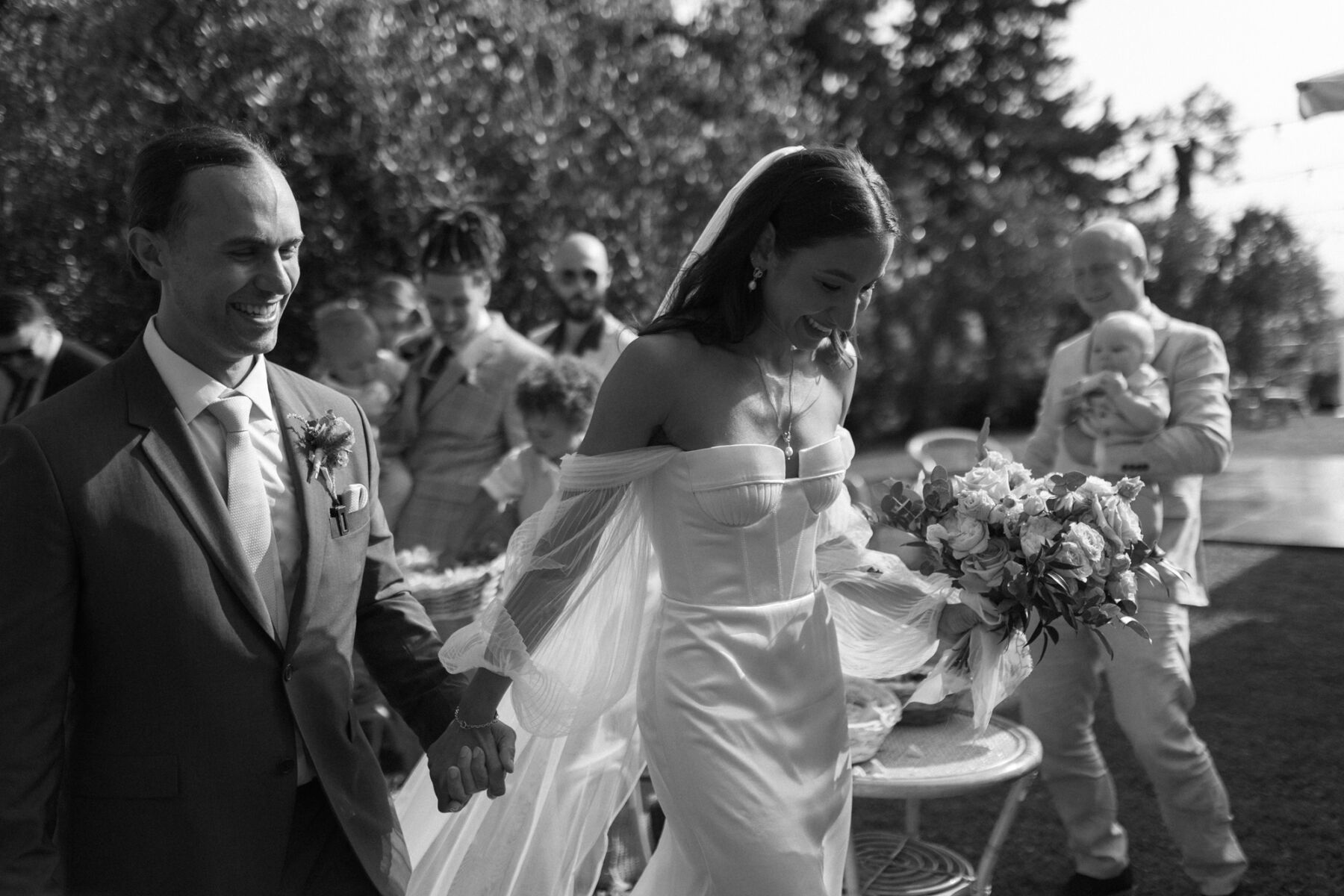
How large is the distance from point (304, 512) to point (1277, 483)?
14.3 m

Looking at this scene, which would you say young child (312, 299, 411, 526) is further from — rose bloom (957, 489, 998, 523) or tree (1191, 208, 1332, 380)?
tree (1191, 208, 1332, 380)

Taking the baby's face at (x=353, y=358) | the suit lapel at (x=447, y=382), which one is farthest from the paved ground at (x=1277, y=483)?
the suit lapel at (x=447, y=382)

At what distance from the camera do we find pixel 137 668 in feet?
6.77

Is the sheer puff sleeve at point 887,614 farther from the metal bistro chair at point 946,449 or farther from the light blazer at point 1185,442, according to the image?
the metal bistro chair at point 946,449

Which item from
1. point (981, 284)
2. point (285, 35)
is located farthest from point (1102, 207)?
point (285, 35)

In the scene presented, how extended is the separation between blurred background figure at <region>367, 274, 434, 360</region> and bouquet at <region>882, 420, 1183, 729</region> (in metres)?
4.71

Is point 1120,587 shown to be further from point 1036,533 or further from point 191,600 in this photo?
point 191,600

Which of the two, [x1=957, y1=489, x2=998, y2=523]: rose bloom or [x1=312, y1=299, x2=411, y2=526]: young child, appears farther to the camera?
[x1=312, y1=299, x2=411, y2=526]: young child

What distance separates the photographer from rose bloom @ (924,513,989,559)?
3020 mm

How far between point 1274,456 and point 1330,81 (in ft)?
40.4

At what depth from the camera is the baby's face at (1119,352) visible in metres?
4.50

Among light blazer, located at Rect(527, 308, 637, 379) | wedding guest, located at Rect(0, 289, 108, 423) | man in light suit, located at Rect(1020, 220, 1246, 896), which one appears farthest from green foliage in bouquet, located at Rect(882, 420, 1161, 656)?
wedding guest, located at Rect(0, 289, 108, 423)

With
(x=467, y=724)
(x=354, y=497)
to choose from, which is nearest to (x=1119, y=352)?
(x=467, y=724)

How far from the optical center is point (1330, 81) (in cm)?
587
